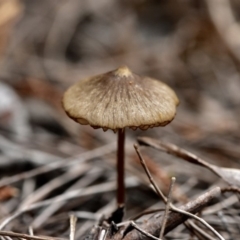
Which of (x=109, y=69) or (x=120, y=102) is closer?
(x=120, y=102)

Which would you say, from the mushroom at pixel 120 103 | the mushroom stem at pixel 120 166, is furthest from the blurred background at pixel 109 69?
the mushroom at pixel 120 103

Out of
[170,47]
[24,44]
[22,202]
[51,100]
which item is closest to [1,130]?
[51,100]

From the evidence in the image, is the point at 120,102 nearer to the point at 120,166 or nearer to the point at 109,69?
the point at 120,166

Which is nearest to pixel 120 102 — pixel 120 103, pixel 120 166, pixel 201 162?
pixel 120 103

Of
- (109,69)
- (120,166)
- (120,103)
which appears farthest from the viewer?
(109,69)

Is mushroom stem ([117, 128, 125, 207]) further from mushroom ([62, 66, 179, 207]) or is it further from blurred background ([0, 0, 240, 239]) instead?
blurred background ([0, 0, 240, 239])

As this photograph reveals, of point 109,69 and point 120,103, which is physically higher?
point 109,69

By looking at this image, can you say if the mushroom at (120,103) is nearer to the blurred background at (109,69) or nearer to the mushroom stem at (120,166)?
the mushroom stem at (120,166)
